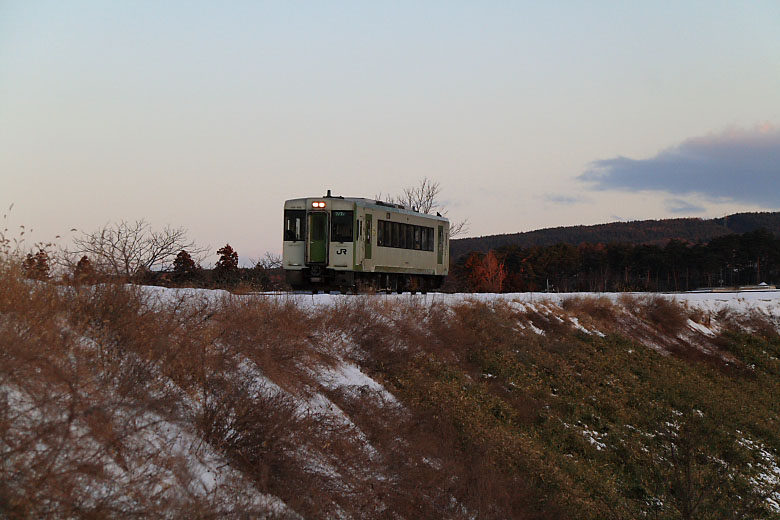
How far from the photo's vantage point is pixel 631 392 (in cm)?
1791

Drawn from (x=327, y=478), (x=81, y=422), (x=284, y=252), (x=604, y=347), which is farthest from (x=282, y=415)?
(x=604, y=347)

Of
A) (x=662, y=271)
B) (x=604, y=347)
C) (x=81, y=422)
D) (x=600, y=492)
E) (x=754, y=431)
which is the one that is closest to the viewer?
(x=81, y=422)

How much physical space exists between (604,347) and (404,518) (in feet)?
49.0

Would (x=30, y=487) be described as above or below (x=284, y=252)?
below

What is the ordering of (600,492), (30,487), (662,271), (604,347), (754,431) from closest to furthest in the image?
(30,487) < (600,492) < (754,431) < (604,347) < (662,271)

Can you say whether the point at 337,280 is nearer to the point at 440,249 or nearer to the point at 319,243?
the point at 319,243

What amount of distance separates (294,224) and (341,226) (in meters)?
1.72

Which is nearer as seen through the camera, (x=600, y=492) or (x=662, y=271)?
(x=600, y=492)

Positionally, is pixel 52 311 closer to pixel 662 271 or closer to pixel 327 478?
pixel 327 478

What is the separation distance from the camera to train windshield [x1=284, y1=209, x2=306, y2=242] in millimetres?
21656

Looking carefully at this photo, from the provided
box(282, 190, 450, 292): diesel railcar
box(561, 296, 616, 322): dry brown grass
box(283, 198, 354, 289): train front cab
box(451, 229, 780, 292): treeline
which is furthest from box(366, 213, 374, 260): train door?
box(451, 229, 780, 292): treeline

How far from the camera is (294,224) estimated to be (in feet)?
71.5

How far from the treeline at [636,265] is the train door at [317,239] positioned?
50850 mm

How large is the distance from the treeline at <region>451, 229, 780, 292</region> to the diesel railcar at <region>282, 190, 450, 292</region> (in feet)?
161
